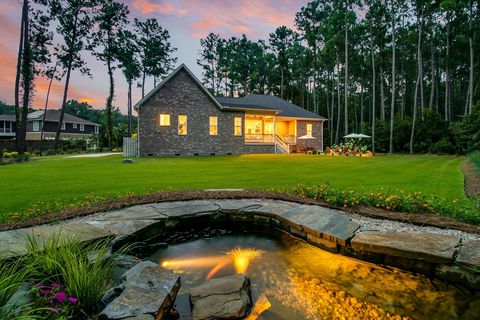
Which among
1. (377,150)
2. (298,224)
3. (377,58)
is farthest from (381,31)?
(298,224)

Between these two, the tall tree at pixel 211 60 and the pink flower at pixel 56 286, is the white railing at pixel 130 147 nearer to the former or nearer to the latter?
the pink flower at pixel 56 286

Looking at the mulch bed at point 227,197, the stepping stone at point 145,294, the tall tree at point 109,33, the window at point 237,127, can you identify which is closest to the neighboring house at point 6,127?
the tall tree at point 109,33

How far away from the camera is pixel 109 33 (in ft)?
87.4

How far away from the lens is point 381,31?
82.7ft

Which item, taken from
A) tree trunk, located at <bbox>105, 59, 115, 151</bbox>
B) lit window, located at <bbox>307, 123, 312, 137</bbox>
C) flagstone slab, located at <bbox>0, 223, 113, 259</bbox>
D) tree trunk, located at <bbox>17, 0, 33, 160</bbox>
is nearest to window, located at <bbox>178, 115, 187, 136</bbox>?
tree trunk, located at <bbox>17, 0, 33, 160</bbox>

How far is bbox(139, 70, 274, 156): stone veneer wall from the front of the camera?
58.5 ft

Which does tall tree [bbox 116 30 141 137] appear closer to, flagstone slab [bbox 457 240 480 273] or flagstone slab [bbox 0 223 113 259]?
flagstone slab [bbox 0 223 113 259]

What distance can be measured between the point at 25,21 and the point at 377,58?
1192 inches

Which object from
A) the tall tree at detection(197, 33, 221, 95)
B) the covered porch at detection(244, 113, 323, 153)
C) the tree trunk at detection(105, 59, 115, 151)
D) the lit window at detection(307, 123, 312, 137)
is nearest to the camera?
the covered porch at detection(244, 113, 323, 153)

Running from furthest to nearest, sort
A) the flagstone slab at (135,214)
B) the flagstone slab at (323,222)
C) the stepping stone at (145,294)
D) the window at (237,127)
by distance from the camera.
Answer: the window at (237,127)
the flagstone slab at (135,214)
the flagstone slab at (323,222)
the stepping stone at (145,294)

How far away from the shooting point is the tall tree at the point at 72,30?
22861 mm

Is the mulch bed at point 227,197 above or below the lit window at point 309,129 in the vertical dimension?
below

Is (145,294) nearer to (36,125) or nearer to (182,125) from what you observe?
(182,125)

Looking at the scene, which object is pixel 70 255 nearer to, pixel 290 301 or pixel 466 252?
pixel 290 301
